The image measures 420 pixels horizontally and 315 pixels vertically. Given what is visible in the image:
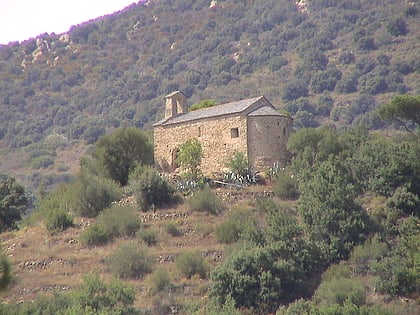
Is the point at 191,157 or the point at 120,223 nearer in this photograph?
the point at 120,223

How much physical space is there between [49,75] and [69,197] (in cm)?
8418

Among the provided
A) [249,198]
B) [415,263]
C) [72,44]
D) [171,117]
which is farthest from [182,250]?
[72,44]

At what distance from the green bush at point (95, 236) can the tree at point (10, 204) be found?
10417mm

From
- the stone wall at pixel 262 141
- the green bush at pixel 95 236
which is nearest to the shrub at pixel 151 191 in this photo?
the green bush at pixel 95 236

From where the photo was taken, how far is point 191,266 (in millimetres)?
35844

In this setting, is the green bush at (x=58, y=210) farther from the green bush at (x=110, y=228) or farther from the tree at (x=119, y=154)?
the tree at (x=119, y=154)

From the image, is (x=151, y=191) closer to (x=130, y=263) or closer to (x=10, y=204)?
(x=130, y=263)

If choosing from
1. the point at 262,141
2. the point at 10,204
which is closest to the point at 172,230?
the point at 262,141

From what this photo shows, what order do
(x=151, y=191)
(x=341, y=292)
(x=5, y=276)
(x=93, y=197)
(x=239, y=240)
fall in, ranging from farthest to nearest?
(x=93, y=197) → (x=151, y=191) → (x=239, y=240) → (x=341, y=292) → (x=5, y=276)

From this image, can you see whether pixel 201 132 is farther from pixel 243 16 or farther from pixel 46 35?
pixel 46 35

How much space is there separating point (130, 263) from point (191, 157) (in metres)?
10.5

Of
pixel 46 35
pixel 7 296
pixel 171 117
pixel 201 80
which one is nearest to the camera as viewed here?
pixel 7 296

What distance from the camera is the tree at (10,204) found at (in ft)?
162

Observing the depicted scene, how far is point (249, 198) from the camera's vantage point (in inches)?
1663
